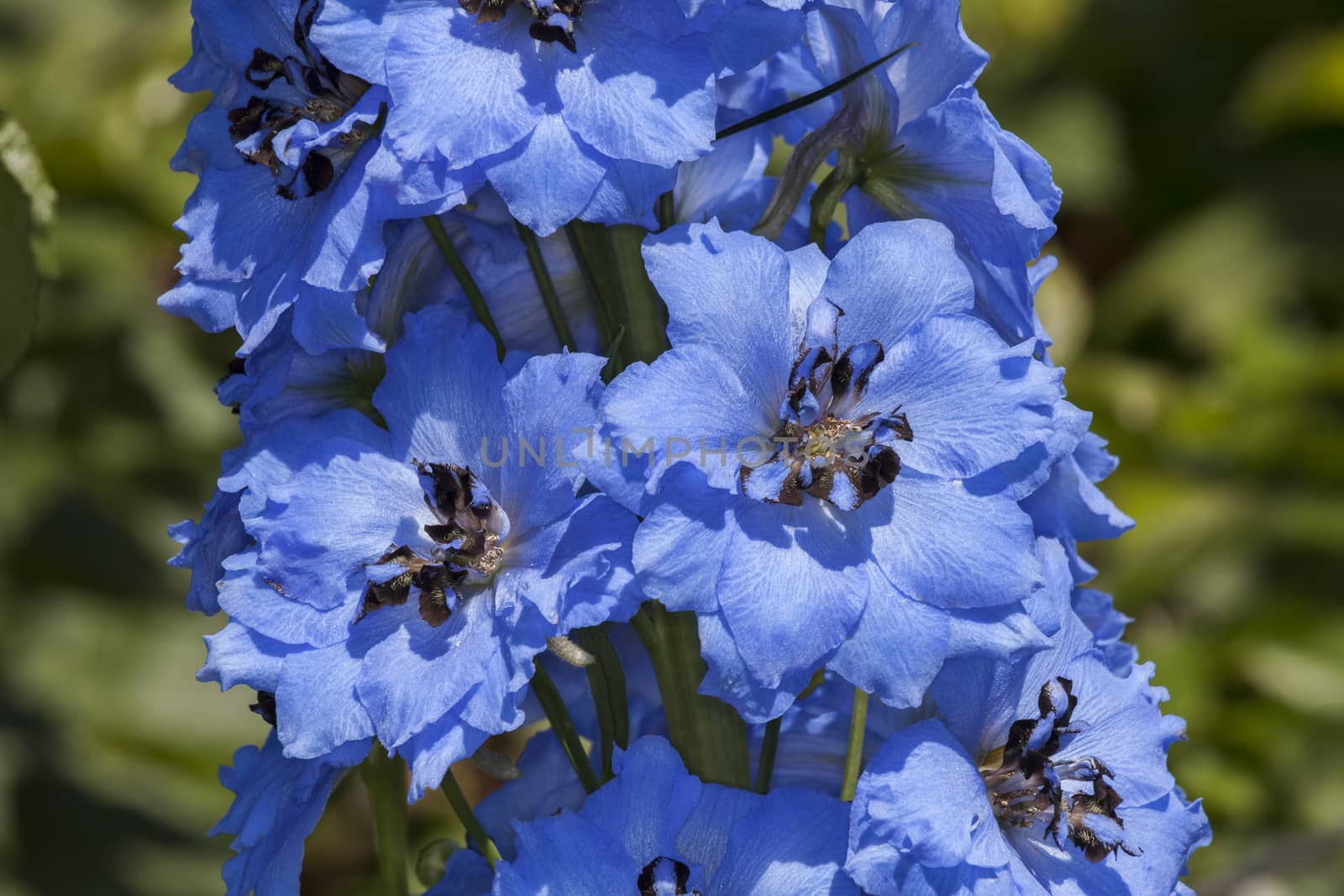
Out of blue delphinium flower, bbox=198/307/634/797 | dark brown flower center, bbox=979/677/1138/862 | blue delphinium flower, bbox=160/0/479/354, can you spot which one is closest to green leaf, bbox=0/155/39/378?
blue delphinium flower, bbox=160/0/479/354

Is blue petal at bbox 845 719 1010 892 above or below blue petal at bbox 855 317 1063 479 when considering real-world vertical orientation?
below

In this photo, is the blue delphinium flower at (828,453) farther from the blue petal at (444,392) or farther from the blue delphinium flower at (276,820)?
the blue delphinium flower at (276,820)

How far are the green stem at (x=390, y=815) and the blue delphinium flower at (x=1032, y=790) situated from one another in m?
0.29

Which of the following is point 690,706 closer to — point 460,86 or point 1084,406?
point 460,86

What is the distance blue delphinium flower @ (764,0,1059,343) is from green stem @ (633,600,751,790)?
22cm

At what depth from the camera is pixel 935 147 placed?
2.17 feet

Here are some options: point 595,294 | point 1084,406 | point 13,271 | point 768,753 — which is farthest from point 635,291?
point 1084,406

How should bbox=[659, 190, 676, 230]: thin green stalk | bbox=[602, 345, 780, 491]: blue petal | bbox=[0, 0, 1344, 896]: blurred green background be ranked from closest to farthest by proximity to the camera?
bbox=[602, 345, 780, 491]: blue petal, bbox=[659, 190, 676, 230]: thin green stalk, bbox=[0, 0, 1344, 896]: blurred green background

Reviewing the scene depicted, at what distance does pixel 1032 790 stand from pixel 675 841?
18cm

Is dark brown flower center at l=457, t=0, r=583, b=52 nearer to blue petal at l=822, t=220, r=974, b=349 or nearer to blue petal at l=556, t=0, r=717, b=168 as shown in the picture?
blue petal at l=556, t=0, r=717, b=168

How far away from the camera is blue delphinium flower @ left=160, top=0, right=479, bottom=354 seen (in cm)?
60

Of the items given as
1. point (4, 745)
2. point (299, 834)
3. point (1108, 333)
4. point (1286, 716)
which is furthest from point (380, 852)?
point (1108, 333)

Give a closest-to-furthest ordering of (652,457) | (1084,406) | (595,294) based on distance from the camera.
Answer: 1. (652,457)
2. (595,294)
3. (1084,406)

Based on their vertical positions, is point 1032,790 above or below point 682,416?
below
